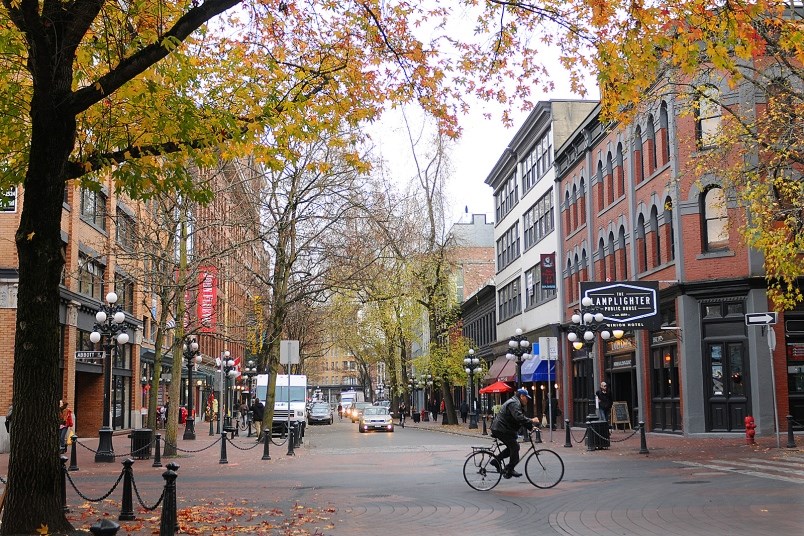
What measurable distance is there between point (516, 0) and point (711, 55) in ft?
8.65

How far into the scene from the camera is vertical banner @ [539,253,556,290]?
4622 centimetres

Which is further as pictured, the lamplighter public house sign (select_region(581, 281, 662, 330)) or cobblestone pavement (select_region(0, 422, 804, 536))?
the lamplighter public house sign (select_region(581, 281, 662, 330))

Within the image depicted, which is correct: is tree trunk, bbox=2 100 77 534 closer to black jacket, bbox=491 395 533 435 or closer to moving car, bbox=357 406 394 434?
black jacket, bbox=491 395 533 435

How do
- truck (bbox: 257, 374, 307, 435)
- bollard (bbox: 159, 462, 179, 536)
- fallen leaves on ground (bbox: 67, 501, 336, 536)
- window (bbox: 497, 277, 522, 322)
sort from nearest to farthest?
bollard (bbox: 159, 462, 179, 536), fallen leaves on ground (bbox: 67, 501, 336, 536), truck (bbox: 257, 374, 307, 435), window (bbox: 497, 277, 522, 322)

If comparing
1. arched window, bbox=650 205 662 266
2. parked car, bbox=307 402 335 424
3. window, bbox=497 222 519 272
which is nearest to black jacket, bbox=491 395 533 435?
arched window, bbox=650 205 662 266

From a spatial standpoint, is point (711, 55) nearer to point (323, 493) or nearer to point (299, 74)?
point (299, 74)

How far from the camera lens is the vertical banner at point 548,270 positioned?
46.2 meters

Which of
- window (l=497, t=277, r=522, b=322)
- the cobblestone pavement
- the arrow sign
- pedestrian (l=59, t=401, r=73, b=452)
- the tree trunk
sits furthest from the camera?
window (l=497, t=277, r=522, b=322)

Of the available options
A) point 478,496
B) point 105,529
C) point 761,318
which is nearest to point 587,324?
point 761,318

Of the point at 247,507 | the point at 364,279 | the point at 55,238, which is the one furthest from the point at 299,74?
the point at 364,279

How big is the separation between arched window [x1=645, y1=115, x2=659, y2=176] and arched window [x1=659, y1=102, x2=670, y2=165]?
901mm

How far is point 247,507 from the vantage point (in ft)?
43.3

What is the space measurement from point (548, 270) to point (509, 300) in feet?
41.6

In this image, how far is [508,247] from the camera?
60500 mm
